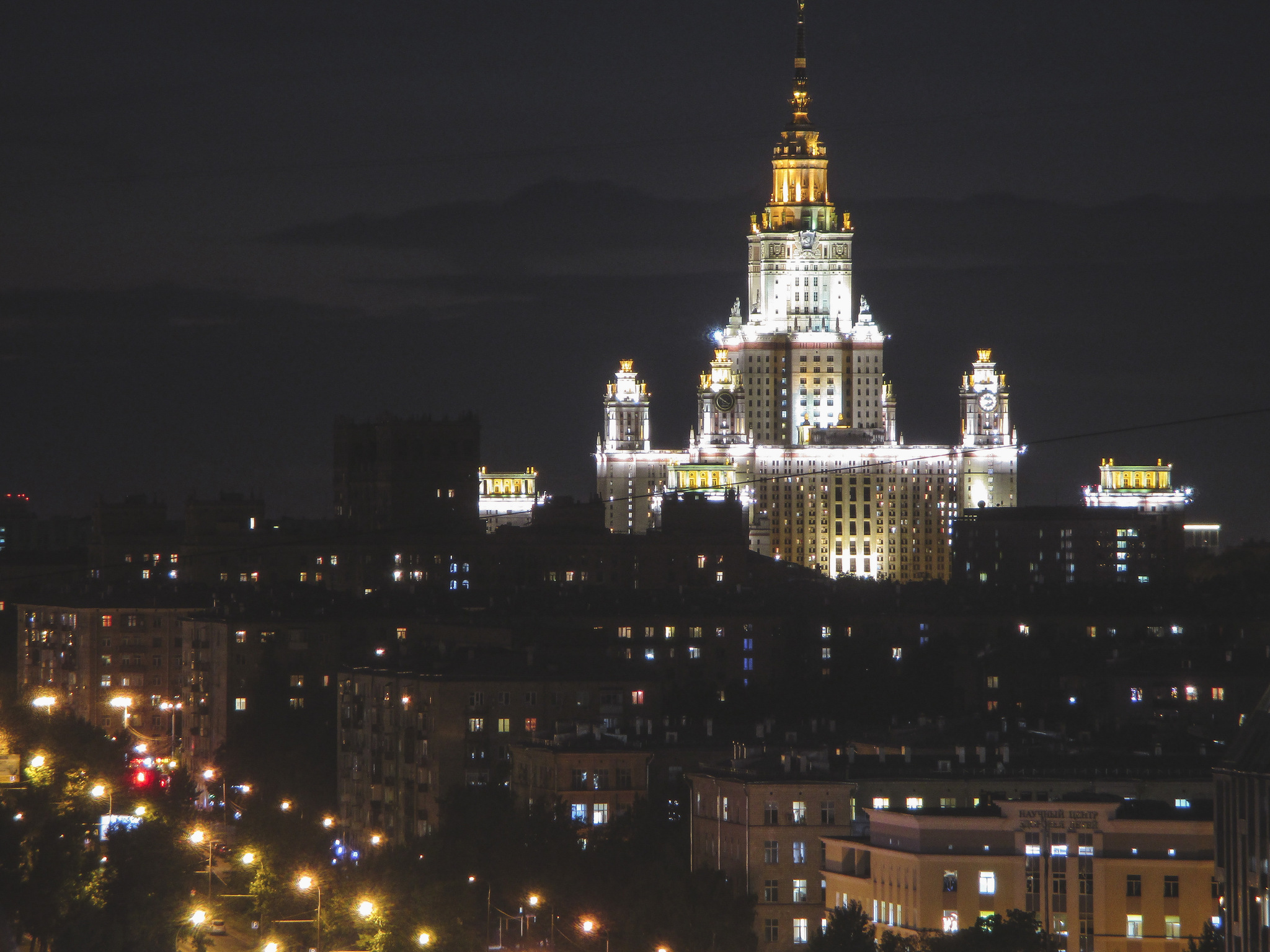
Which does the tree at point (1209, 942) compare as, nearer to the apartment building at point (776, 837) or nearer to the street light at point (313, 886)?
the apartment building at point (776, 837)

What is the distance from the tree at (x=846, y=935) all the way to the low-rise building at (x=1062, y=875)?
2.22 m

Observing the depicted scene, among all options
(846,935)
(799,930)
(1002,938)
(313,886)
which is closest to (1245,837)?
(1002,938)

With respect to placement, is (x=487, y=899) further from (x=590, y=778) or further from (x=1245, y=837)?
(x=1245, y=837)

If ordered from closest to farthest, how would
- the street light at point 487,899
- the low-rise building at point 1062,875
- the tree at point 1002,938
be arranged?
the tree at point 1002,938 < the low-rise building at point 1062,875 < the street light at point 487,899

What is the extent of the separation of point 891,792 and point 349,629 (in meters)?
72.9

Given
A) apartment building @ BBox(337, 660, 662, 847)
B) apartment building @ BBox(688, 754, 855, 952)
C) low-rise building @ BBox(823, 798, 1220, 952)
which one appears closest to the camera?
low-rise building @ BBox(823, 798, 1220, 952)

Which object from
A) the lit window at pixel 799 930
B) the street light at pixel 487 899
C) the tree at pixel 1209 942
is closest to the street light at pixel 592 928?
the street light at pixel 487 899

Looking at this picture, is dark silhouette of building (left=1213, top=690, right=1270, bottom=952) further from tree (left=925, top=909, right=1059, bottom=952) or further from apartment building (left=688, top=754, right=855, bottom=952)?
apartment building (left=688, top=754, right=855, bottom=952)

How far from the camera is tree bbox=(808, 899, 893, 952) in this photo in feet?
248

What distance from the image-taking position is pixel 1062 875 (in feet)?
263

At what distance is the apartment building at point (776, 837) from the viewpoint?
85.2 meters

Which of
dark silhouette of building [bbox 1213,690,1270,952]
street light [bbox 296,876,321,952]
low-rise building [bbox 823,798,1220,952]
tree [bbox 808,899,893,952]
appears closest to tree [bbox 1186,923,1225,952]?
dark silhouette of building [bbox 1213,690,1270,952]

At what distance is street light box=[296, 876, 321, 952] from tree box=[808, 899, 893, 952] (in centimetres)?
1537

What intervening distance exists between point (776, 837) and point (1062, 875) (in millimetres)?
10625
